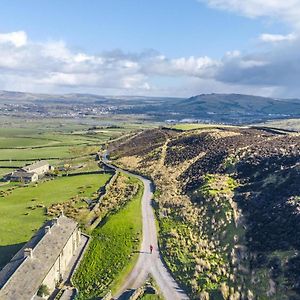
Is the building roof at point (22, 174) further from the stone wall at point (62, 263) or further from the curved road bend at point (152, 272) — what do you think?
the curved road bend at point (152, 272)

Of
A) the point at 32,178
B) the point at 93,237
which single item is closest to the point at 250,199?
the point at 93,237

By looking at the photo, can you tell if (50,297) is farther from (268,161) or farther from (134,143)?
(134,143)

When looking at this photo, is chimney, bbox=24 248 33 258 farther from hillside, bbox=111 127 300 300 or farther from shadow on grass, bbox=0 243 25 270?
hillside, bbox=111 127 300 300

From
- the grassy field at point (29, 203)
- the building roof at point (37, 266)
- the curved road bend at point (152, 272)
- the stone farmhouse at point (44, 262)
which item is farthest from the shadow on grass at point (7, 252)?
the curved road bend at point (152, 272)

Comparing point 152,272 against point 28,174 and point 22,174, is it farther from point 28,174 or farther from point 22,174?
point 22,174

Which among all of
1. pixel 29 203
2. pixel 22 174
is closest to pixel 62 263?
pixel 29 203

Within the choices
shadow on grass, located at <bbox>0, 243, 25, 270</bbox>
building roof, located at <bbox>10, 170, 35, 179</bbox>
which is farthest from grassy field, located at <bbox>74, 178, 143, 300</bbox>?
building roof, located at <bbox>10, 170, 35, 179</bbox>
